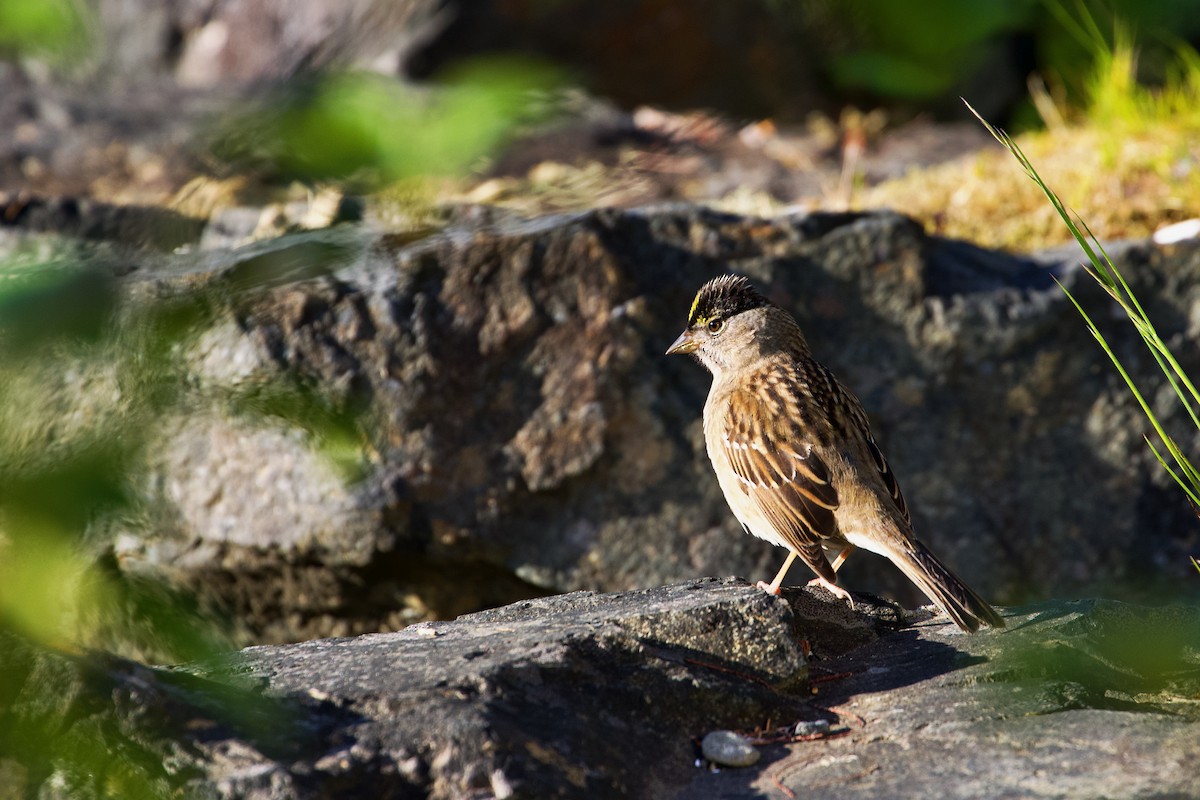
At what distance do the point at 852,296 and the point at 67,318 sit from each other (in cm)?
499

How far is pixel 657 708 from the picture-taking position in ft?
9.76

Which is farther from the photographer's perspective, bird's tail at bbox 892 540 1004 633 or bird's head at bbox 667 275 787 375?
A: bird's head at bbox 667 275 787 375

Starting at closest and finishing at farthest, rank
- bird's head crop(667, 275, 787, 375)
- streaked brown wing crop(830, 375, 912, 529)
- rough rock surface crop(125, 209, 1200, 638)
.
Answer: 1. streaked brown wing crop(830, 375, 912, 529)
2. bird's head crop(667, 275, 787, 375)
3. rough rock surface crop(125, 209, 1200, 638)

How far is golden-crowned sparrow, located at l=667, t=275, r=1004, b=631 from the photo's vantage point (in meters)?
4.21

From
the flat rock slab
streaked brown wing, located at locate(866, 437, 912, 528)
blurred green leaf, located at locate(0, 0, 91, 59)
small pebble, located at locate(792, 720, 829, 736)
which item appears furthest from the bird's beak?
blurred green leaf, located at locate(0, 0, 91, 59)

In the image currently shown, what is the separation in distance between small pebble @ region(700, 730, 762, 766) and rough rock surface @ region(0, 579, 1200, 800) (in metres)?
0.04

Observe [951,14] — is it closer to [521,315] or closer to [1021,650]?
[521,315]

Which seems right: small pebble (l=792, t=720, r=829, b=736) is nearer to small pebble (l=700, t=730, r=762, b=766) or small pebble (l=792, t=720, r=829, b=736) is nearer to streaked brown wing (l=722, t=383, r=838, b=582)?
small pebble (l=700, t=730, r=762, b=766)

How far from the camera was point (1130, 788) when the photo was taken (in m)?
2.36

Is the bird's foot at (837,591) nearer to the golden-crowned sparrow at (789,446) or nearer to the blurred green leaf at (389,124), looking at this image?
the golden-crowned sparrow at (789,446)

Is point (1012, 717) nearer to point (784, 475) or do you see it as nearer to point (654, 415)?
point (784, 475)

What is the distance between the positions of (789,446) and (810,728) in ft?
5.49

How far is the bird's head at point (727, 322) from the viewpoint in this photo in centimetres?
498

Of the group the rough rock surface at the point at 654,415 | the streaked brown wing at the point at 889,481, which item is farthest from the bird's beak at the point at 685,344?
the streaked brown wing at the point at 889,481
